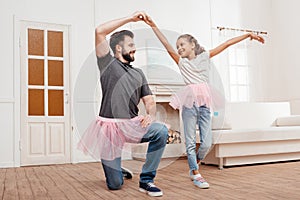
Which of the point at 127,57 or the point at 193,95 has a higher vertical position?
the point at 127,57

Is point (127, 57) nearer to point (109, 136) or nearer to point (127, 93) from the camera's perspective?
point (127, 93)

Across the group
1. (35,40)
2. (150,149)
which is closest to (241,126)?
(150,149)

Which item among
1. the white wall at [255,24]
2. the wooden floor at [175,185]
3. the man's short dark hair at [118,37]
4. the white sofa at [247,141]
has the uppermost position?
the white wall at [255,24]

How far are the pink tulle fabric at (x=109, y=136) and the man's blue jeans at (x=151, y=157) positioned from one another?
6 cm

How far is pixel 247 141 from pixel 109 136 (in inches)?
72.4

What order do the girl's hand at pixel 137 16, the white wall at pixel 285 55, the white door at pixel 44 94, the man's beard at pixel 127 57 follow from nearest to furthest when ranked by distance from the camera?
the girl's hand at pixel 137 16 → the man's beard at pixel 127 57 → the white door at pixel 44 94 → the white wall at pixel 285 55

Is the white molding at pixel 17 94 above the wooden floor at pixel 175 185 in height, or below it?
above

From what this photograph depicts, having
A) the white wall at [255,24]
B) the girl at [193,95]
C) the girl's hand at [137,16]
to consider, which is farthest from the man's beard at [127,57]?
the white wall at [255,24]

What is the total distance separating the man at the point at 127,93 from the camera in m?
2.15

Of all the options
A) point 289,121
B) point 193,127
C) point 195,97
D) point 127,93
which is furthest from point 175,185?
point 289,121

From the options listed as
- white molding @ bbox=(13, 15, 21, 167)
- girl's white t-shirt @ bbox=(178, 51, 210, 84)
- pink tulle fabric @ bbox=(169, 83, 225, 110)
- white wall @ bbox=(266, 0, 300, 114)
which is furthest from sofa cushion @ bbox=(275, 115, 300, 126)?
white molding @ bbox=(13, 15, 21, 167)

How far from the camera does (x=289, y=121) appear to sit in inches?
173

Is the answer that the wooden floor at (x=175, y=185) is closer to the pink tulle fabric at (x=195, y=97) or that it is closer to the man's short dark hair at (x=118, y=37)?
the pink tulle fabric at (x=195, y=97)

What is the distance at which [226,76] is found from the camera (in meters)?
5.85
